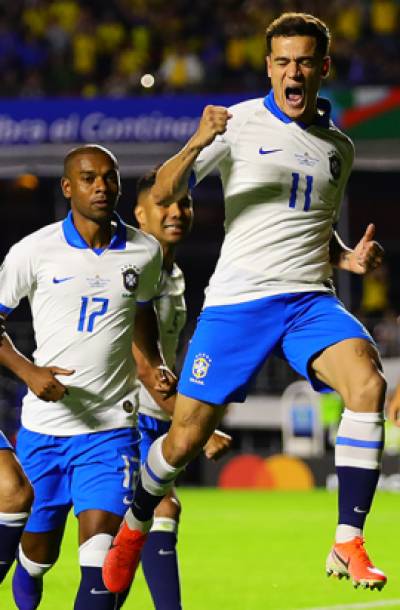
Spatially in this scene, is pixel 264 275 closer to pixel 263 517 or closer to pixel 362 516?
pixel 362 516

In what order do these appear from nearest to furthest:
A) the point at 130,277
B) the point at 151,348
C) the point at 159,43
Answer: the point at 130,277, the point at 151,348, the point at 159,43

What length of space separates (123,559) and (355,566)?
1074mm

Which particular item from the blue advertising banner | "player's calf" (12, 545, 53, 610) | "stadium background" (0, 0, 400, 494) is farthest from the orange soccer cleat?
the blue advertising banner

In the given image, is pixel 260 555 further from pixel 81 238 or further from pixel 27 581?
pixel 81 238

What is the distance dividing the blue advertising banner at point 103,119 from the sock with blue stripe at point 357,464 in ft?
36.4

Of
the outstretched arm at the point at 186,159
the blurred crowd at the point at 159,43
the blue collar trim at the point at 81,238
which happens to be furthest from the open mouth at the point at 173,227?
the blurred crowd at the point at 159,43

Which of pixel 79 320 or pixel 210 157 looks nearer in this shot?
pixel 210 157

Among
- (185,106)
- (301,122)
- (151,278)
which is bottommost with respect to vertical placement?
(185,106)

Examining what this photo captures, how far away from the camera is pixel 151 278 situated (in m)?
6.02

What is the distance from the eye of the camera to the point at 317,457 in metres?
15.1

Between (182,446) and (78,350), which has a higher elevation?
(78,350)

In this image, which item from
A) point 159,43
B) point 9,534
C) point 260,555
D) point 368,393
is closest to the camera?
point 368,393

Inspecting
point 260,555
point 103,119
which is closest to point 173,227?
point 260,555

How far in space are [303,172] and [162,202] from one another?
1.96 feet
